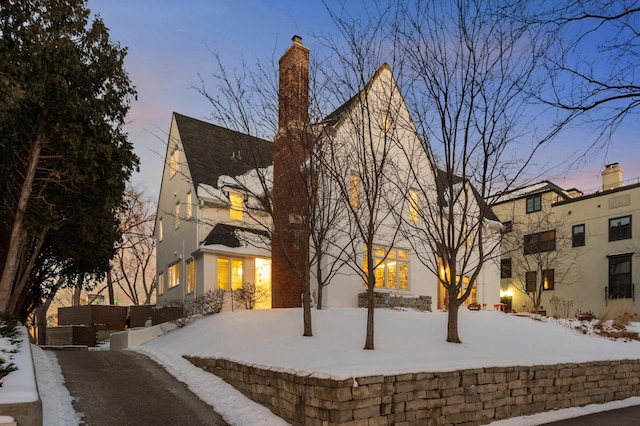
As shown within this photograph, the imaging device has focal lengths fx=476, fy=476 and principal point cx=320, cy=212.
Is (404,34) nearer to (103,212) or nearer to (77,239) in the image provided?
(103,212)

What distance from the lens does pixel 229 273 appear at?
18.8m

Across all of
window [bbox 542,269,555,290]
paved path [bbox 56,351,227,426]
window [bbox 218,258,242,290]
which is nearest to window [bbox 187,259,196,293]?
window [bbox 218,258,242,290]

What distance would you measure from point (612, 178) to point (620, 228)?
3.44m

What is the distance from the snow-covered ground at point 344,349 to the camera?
7402 mm

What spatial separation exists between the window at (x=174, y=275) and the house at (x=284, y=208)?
48 millimetres

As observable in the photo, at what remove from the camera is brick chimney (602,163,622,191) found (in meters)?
28.7

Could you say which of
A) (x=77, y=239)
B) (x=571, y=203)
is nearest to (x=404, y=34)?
(x=77, y=239)

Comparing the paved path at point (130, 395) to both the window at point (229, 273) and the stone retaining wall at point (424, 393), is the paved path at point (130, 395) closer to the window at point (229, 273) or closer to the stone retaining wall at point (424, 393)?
the stone retaining wall at point (424, 393)

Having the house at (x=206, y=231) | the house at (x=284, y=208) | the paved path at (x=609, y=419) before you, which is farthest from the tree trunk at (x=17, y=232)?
the paved path at (x=609, y=419)

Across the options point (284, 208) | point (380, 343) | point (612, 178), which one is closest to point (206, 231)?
point (284, 208)

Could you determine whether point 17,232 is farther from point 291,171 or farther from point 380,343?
point 380,343

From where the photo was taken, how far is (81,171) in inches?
484

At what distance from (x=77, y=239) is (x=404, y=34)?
1075 cm

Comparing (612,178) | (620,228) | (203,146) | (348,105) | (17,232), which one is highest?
(203,146)
